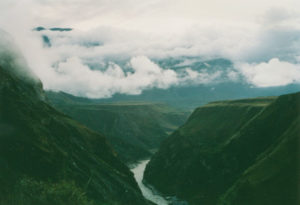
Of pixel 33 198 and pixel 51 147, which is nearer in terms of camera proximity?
pixel 33 198

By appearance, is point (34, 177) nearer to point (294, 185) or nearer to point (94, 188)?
point (94, 188)

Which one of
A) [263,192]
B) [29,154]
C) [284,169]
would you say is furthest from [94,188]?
[284,169]

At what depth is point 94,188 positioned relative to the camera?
17625 centimetres

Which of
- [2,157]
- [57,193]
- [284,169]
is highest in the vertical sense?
[2,157]

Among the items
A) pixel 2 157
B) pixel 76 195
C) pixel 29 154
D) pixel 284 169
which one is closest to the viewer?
pixel 76 195

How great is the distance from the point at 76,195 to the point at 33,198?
16.6 metres

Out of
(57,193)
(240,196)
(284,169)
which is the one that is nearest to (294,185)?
(284,169)

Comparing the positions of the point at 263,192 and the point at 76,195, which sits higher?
the point at 76,195

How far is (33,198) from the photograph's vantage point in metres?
114

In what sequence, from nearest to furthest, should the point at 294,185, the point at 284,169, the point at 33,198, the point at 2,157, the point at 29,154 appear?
the point at 33,198
the point at 2,157
the point at 29,154
the point at 294,185
the point at 284,169

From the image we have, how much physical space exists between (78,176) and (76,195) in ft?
151

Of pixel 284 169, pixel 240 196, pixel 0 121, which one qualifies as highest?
pixel 0 121

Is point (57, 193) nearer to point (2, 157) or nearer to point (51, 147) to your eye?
point (2, 157)

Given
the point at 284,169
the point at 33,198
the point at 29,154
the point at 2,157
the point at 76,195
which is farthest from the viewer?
the point at 284,169
